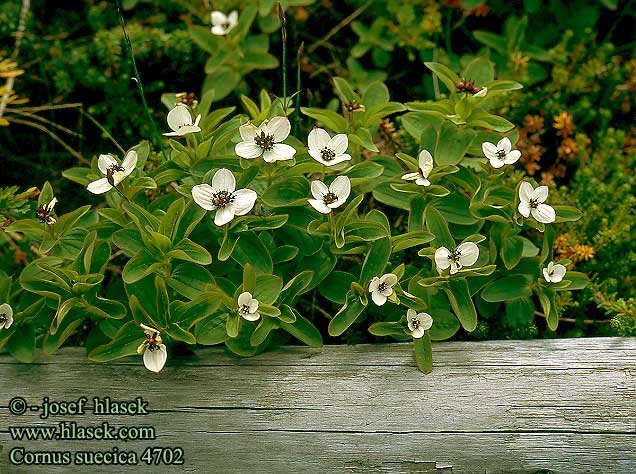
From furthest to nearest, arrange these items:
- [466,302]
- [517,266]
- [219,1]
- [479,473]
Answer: [219,1], [517,266], [466,302], [479,473]

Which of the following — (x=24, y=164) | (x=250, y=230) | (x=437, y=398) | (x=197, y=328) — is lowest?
(x=24, y=164)

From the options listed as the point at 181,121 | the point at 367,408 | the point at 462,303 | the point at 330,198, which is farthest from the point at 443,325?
the point at 181,121

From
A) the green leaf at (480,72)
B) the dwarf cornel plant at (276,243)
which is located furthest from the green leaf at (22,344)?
the green leaf at (480,72)

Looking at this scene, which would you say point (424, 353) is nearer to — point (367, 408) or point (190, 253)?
point (367, 408)

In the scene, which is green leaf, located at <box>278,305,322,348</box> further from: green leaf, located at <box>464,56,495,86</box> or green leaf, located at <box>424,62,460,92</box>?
green leaf, located at <box>464,56,495,86</box>

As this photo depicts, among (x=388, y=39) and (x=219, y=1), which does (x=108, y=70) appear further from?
(x=388, y=39)

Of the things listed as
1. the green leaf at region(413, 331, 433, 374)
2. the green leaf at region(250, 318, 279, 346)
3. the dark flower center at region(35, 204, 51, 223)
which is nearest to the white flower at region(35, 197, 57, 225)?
the dark flower center at region(35, 204, 51, 223)

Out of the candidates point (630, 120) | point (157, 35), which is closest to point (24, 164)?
point (157, 35)
